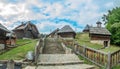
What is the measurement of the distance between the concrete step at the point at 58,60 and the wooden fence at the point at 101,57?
0.95 metres

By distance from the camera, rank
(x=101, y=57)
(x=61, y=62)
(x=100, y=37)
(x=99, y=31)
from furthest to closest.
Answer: (x=99, y=31) < (x=100, y=37) < (x=61, y=62) < (x=101, y=57)

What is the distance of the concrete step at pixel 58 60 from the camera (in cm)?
1781

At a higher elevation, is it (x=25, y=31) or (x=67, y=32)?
(x=25, y=31)

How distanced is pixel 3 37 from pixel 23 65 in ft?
49.1

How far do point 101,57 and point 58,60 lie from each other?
410cm

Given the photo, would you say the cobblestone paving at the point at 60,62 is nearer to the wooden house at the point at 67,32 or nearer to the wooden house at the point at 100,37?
the wooden house at the point at 100,37

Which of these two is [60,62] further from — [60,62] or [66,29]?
[66,29]

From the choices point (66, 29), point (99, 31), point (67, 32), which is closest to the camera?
point (99, 31)

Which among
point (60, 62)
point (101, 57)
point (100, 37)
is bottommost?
point (60, 62)

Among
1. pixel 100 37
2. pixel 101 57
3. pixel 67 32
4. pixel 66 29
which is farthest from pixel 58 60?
pixel 66 29

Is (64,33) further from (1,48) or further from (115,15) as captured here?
(1,48)

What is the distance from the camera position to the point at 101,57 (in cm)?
1659

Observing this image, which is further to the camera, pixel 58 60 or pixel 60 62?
pixel 58 60

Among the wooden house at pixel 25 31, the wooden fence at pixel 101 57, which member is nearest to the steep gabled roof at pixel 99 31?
the wooden house at pixel 25 31
